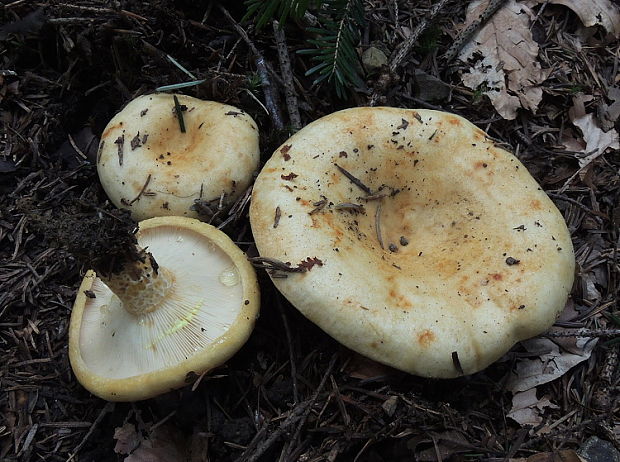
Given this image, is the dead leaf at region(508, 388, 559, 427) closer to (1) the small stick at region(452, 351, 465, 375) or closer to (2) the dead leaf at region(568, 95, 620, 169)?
(1) the small stick at region(452, 351, 465, 375)

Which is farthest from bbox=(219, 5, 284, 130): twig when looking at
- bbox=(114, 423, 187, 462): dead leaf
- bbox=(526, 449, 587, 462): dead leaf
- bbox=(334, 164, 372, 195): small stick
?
bbox=(526, 449, 587, 462): dead leaf

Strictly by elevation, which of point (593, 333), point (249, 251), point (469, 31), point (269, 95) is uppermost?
point (469, 31)

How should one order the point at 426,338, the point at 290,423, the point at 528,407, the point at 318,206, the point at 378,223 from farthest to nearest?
the point at 378,223 < the point at 528,407 < the point at 318,206 < the point at 290,423 < the point at 426,338

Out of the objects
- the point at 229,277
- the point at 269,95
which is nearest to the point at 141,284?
the point at 229,277

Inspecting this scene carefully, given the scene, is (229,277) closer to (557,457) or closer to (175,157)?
(175,157)

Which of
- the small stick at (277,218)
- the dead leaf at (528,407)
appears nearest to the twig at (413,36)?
the small stick at (277,218)

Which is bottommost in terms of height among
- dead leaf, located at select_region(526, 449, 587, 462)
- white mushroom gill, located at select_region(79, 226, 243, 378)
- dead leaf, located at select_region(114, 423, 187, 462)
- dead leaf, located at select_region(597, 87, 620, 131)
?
dead leaf, located at select_region(114, 423, 187, 462)
